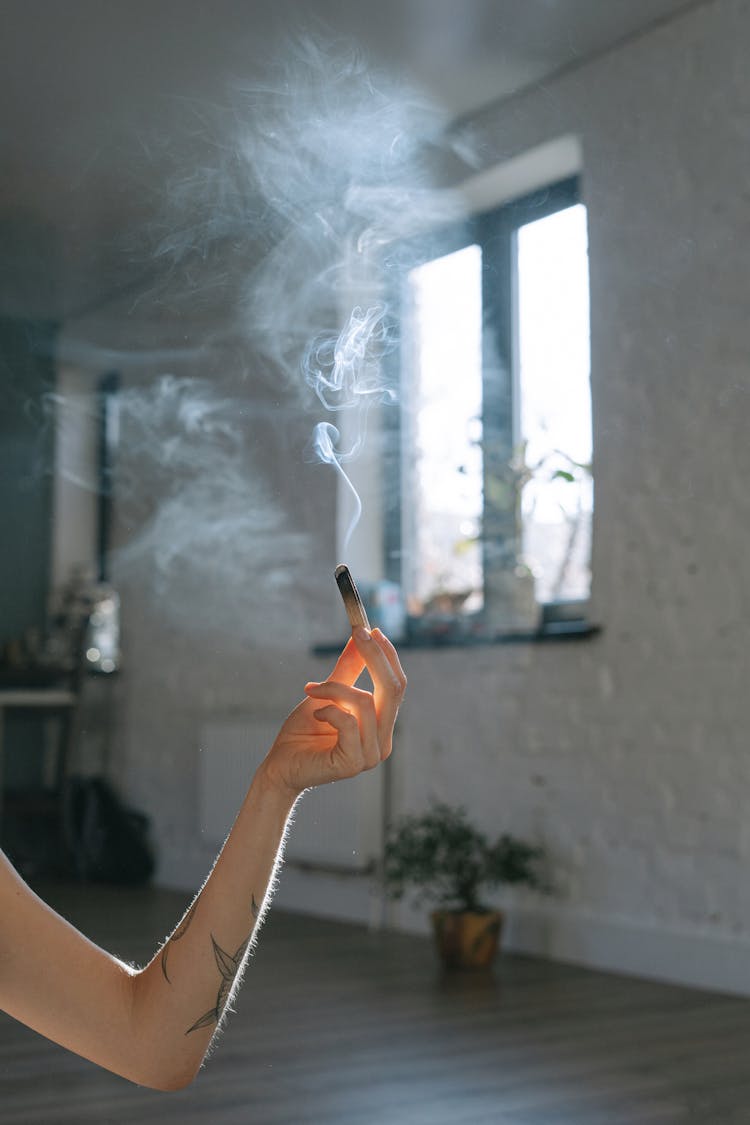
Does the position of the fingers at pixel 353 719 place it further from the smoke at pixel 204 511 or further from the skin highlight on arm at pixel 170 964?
the smoke at pixel 204 511

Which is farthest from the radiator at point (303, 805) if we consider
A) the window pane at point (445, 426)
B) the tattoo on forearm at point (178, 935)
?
the tattoo on forearm at point (178, 935)

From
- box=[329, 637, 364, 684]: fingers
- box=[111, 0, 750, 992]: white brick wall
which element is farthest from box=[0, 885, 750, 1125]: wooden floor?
box=[329, 637, 364, 684]: fingers

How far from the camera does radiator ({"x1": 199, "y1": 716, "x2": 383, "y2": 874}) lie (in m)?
3.68

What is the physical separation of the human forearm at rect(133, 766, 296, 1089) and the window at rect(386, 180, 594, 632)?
2.54m

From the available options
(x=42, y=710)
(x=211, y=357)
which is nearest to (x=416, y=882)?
(x=211, y=357)

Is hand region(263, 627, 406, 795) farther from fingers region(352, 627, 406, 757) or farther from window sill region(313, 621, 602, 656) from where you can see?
window sill region(313, 621, 602, 656)

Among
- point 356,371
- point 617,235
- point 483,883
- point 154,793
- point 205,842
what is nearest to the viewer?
point 356,371

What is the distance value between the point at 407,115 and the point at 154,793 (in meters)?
2.62

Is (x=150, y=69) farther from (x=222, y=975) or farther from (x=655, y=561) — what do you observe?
(x=222, y=975)

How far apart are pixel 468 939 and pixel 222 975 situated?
7.78 feet

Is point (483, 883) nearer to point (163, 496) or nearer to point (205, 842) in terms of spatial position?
point (205, 842)

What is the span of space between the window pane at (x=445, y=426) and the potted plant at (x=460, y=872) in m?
0.66

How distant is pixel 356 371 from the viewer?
9.13 feet

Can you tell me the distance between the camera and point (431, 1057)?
7.14 ft
